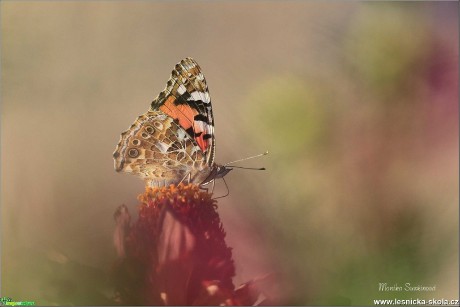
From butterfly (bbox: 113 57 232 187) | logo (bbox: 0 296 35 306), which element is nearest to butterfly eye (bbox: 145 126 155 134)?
butterfly (bbox: 113 57 232 187)

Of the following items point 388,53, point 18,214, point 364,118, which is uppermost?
point 388,53

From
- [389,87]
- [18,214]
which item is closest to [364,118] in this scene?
[389,87]

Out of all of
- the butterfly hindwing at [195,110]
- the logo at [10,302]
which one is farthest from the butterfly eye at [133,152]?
the logo at [10,302]

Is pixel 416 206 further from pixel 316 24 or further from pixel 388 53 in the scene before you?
pixel 316 24

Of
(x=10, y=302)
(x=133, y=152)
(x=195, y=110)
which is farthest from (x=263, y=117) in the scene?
(x=10, y=302)

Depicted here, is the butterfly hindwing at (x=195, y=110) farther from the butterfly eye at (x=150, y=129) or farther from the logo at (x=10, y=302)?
the logo at (x=10, y=302)
